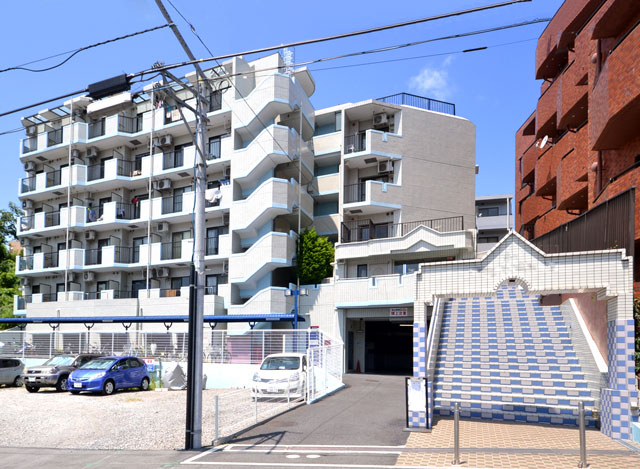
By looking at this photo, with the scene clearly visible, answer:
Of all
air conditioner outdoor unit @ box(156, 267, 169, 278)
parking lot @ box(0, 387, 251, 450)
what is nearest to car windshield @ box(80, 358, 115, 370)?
parking lot @ box(0, 387, 251, 450)

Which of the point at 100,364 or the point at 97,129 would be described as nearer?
the point at 100,364

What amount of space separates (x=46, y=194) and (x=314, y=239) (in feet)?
73.5

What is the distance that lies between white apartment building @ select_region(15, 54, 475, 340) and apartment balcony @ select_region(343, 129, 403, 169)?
83 millimetres

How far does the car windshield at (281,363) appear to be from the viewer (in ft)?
62.7

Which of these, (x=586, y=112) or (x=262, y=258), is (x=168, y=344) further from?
(x=586, y=112)

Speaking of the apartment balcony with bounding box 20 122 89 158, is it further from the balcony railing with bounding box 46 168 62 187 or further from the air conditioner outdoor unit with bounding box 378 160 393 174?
the air conditioner outdoor unit with bounding box 378 160 393 174

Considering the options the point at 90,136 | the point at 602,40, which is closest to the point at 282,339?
the point at 602,40

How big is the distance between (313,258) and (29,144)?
26.0 m

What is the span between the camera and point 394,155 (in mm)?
32156

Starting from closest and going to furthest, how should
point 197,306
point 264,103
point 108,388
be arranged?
1. point 197,306
2. point 108,388
3. point 264,103

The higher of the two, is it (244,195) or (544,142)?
(544,142)

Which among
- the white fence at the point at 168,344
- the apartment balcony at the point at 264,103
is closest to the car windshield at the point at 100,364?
the white fence at the point at 168,344

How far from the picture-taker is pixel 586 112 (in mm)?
24188

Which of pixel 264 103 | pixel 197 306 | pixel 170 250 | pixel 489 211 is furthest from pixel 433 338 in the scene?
pixel 489 211
